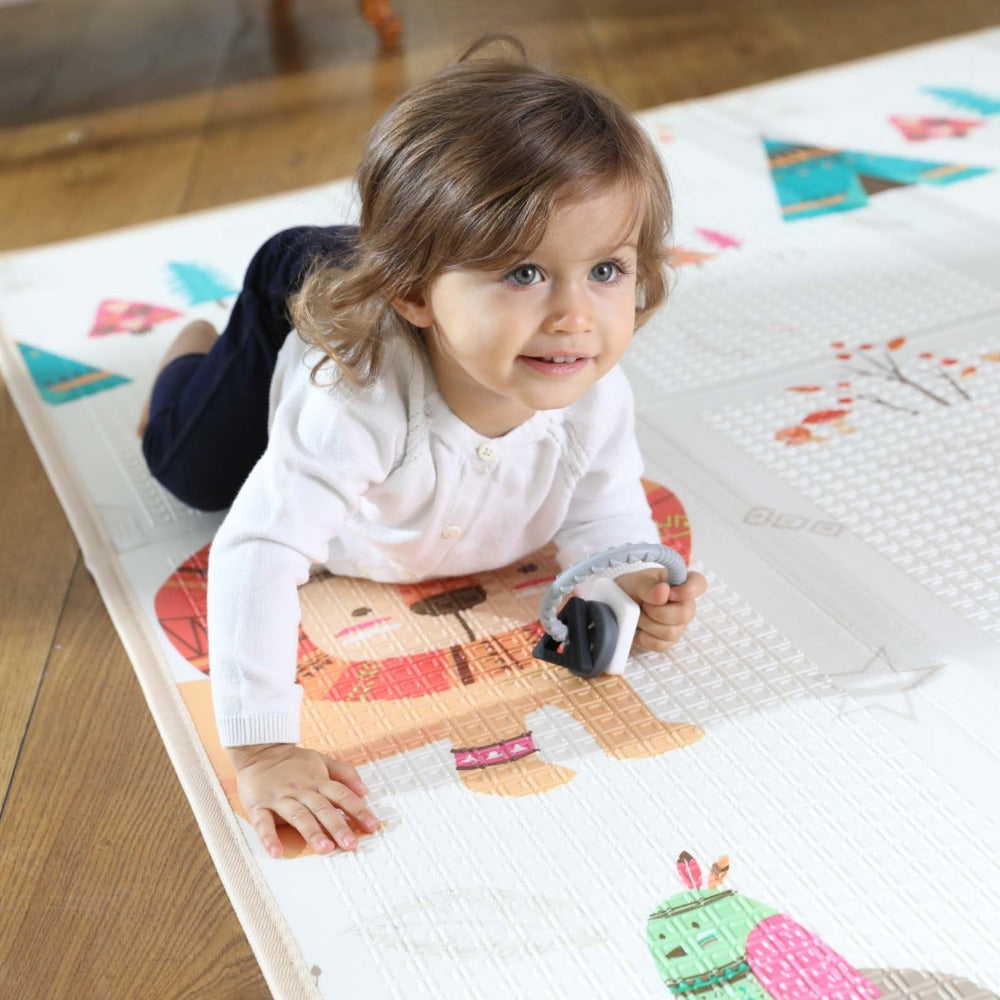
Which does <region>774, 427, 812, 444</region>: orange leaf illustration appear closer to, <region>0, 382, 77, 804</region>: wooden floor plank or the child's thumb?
the child's thumb

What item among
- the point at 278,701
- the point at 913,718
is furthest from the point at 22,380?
the point at 913,718

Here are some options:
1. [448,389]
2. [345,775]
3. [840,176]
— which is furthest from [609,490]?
[840,176]

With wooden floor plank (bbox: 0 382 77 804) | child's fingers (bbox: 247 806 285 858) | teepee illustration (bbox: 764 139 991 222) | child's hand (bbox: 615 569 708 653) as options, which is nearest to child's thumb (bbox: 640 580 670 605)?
child's hand (bbox: 615 569 708 653)

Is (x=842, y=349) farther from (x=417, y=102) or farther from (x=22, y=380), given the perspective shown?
(x=22, y=380)

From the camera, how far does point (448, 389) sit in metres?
0.77

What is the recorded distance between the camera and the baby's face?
677 mm

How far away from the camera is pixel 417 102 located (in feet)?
2.32

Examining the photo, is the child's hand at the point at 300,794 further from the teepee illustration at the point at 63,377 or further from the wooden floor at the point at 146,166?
the teepee illustration at the point at 63,377

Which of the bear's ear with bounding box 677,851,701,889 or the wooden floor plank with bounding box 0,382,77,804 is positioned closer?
the bear's ear with bounding box 677,851,701,889

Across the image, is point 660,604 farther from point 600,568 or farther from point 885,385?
point 885,385

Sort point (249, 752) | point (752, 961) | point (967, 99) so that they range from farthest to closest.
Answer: point (967, 99) → point (249, 752) → point (752, 961)

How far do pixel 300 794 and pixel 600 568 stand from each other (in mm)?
206

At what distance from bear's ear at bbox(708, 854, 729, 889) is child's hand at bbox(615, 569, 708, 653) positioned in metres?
0.16

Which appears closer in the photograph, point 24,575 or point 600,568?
point 600,568
